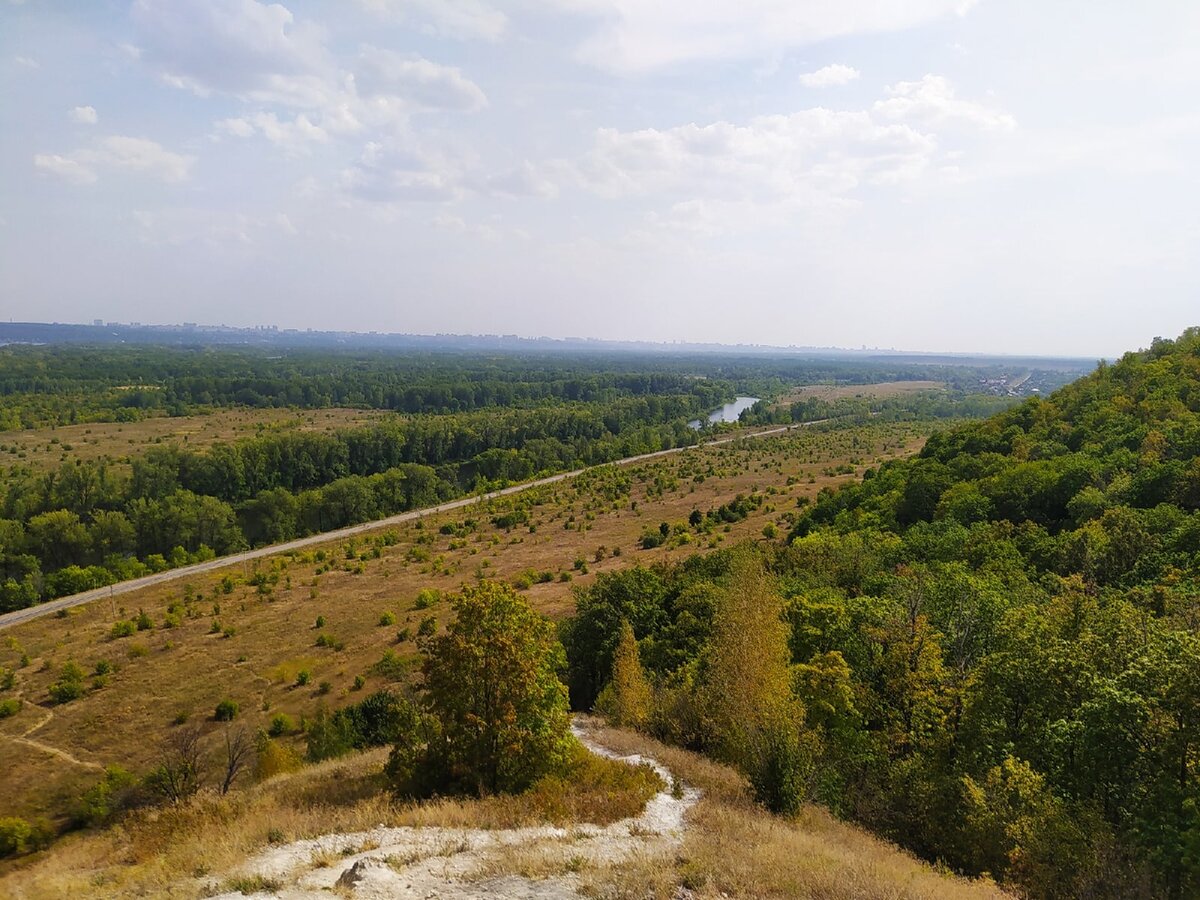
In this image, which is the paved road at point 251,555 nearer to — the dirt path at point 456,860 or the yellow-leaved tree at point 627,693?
the yellow-leaved tree at point 627,693

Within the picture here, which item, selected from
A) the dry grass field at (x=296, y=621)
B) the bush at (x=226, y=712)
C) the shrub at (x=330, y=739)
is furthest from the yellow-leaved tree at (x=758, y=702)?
the bush at (x=226, y=712)

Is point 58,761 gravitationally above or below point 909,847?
below

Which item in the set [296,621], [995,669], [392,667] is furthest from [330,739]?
[296,621]

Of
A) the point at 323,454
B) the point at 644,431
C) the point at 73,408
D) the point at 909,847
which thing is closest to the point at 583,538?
the point at 909,847

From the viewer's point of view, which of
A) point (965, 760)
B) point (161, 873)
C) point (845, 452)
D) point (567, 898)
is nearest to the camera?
point (567, 898)

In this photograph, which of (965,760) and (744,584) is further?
(744,584)

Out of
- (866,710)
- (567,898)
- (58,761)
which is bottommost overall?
(58,761)

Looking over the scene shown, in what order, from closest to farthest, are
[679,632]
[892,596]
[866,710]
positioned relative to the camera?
[866,710] < [892,596] < [679,632]

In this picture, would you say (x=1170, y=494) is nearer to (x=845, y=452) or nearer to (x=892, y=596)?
(x=892, y=596)
